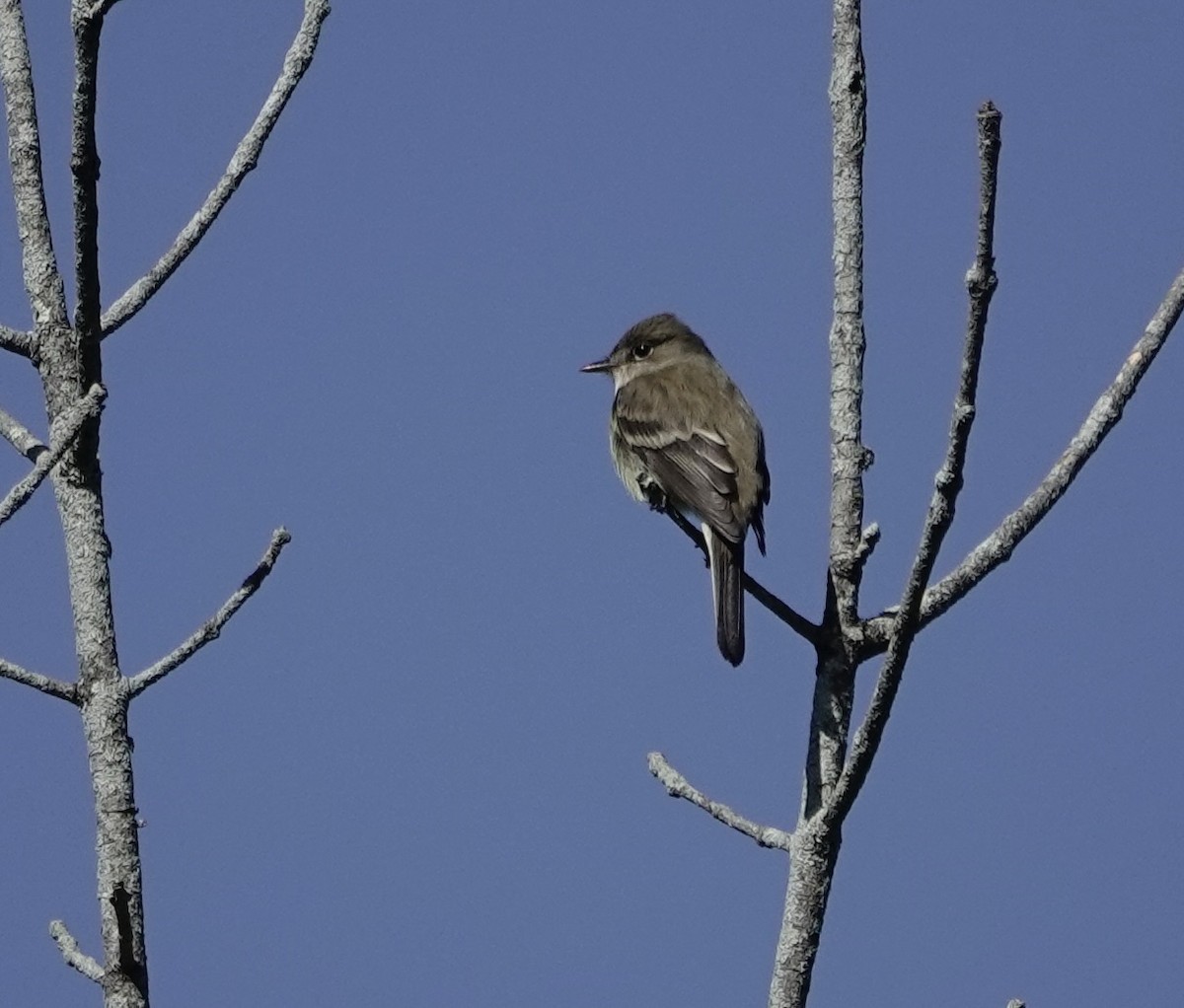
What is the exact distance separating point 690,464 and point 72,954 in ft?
16.8

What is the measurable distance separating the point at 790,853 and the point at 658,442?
5337 mm

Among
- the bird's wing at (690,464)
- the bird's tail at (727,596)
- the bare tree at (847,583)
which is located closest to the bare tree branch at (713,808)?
the bare tree at (847,583)

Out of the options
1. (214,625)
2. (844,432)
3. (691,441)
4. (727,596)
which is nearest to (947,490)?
(844,432)

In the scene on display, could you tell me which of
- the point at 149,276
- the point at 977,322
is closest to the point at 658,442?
the point at 149,276

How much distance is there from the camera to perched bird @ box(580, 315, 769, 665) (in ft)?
23.1

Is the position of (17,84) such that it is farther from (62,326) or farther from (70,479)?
(70,479)

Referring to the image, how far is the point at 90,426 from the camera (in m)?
3.41

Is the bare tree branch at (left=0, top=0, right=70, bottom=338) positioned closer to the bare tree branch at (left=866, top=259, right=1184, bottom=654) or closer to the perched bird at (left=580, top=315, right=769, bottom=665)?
the bare tree branch at (left=866, top=259, right=1184, bottom=654)

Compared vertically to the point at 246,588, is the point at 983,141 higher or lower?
higher

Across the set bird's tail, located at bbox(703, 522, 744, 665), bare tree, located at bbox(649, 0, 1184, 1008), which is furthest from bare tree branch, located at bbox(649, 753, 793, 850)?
bird's tail, located at bbox(703, 522, 744, 665)

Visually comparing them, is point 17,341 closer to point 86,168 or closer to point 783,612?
point 86,168

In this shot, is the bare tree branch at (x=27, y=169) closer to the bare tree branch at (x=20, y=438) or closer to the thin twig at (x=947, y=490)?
the bare tree branch at (x=20, y=438)

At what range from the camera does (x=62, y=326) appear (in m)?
3.61

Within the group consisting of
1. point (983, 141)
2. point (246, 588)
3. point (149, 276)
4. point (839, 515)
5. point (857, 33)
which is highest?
point (857, 33)
